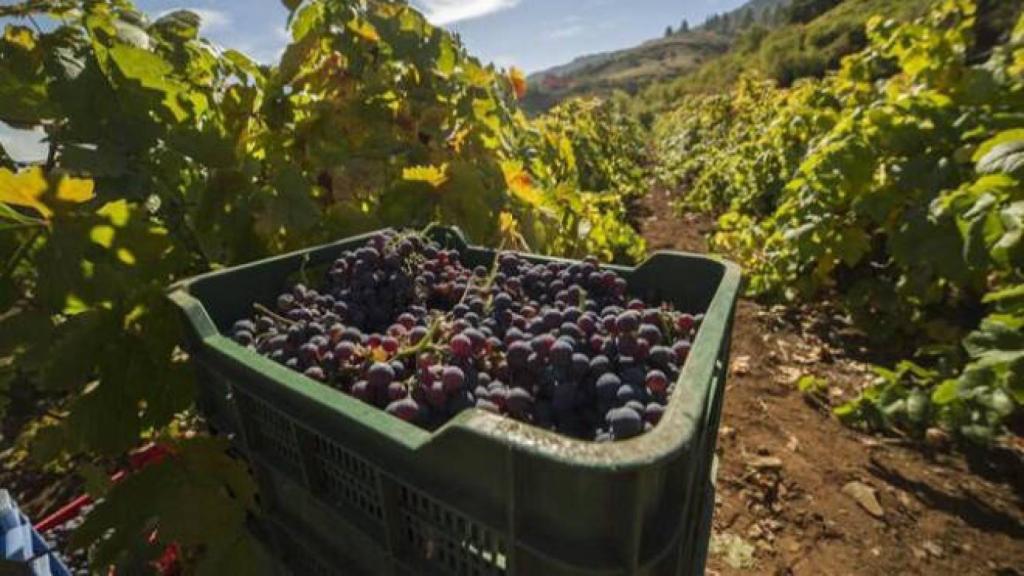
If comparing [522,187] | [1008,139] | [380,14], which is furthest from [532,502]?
[1008,139]

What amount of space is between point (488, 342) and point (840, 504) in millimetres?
2057

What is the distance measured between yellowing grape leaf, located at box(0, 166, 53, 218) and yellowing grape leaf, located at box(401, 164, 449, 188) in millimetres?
1075

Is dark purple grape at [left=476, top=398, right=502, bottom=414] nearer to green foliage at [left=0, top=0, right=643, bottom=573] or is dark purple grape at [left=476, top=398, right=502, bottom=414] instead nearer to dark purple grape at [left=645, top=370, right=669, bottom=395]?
dark purple grape at [left=645, top=370, right=669, bottom=395]

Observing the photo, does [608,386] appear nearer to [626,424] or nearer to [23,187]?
[626,424]

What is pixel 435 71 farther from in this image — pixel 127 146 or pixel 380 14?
pixel 127 146

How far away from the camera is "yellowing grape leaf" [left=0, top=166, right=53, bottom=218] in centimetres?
93

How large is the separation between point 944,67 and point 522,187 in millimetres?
2888

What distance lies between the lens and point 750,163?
275 inches

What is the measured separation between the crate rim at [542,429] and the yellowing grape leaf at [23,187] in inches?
11.4

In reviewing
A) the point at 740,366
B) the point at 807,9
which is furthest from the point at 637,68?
the point at 740,366

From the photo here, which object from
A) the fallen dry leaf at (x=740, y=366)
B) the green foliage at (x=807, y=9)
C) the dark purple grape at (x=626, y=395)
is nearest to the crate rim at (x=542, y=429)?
the dark purple grape at (x=626, y=395)

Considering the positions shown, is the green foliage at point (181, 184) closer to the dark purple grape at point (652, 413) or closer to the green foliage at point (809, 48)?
the dark purple grape at point (652, 413)

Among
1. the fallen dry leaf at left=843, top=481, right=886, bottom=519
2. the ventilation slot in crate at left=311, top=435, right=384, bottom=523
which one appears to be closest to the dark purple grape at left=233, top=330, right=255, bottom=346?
the ventilation slot in crate at left=311, top=435, right=384, bottom=523

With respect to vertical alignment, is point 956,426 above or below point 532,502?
below
